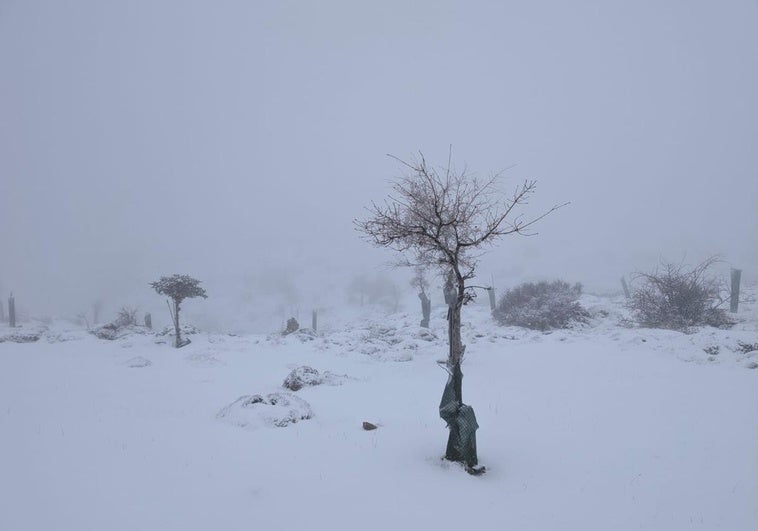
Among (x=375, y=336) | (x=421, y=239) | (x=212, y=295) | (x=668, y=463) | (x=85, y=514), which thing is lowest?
(x=212, y=295)

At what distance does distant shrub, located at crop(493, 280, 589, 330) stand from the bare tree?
68.9ft

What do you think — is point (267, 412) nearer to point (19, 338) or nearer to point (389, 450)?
point (389, 450)

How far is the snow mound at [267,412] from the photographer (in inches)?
351

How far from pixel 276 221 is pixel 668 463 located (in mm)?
145664

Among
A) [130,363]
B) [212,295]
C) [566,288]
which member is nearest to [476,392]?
[130,363]

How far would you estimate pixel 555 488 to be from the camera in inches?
249

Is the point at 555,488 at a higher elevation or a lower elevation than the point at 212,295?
higher

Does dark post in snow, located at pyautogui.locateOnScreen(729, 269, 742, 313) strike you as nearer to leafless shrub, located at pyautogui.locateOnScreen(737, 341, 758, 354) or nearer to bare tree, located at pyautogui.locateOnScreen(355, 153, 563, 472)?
leafless shrub, located at pyautogui.locateOnScreen(737, 341, 758, 354)

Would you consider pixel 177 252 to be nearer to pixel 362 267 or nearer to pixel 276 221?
pixel 276 221

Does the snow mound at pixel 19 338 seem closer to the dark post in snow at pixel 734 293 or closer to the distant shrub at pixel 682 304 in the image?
the distant shrub at pixel 682 304

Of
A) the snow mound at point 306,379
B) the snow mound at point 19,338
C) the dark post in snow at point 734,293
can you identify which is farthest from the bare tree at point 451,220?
the snow mound at point 19,338

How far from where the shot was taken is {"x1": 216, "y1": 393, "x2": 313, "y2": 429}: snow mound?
892 cm

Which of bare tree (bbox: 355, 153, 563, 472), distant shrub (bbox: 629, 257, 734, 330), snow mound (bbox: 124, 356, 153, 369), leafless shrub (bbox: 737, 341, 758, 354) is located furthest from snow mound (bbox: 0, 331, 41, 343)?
distant shrub (bbox: 629, 257, 734, 330)

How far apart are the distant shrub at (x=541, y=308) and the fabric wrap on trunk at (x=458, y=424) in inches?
894
